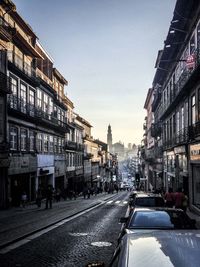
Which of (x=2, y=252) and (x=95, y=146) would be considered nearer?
(x=2, y=252)

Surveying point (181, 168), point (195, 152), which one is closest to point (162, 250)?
point (195, 152)

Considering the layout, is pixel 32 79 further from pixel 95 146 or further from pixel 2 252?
pixel 95 146

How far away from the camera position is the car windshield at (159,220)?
306 inches

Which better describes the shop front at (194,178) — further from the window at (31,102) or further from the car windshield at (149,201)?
the window at (31,102)

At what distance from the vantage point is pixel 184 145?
25.2 metres

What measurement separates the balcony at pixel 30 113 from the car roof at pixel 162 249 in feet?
82.5

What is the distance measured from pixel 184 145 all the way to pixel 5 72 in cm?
1442

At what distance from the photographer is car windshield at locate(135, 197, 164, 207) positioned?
14492 mm

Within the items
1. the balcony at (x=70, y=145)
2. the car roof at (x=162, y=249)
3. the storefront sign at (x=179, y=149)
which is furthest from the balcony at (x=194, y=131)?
the balcony at (x=70, y=145)

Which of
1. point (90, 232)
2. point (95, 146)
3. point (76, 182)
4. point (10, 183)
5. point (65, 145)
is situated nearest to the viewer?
point (90, 232)

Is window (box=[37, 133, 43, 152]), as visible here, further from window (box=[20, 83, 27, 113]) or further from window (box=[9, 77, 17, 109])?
window (box=[9, 77, 17, 109])

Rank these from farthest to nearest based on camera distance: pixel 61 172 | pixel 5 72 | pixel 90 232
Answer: pixel 61 172 < pixel 5 72 < pixel 90 232

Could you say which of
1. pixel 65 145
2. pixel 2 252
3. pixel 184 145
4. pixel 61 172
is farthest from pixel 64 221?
pixel 65 145

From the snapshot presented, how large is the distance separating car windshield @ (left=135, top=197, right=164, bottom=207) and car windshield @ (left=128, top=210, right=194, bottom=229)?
5.98 m
